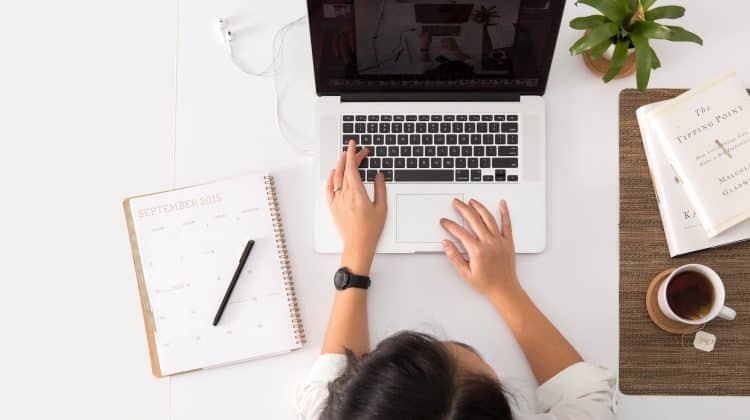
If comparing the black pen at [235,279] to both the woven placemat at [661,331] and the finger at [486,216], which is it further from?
the woven placemat at [661,331]

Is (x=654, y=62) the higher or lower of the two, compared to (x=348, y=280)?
higher

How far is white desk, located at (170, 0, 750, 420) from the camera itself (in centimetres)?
87

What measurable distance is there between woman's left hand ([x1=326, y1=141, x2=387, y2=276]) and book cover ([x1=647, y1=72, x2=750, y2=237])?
0.42m

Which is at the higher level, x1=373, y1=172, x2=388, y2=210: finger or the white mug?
x1=373, y1=172, x2=388, y2=210: finger

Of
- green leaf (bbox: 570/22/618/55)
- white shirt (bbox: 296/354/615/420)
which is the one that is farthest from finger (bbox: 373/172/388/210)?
green leaf (bbox: 570/22/618/55)

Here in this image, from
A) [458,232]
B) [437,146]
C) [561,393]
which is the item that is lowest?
[561,393]

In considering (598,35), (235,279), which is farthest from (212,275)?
(598,35)

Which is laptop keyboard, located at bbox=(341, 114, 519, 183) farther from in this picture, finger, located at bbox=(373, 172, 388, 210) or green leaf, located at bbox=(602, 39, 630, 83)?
green leaf, located at bbox=(602, 39, 630, 83)

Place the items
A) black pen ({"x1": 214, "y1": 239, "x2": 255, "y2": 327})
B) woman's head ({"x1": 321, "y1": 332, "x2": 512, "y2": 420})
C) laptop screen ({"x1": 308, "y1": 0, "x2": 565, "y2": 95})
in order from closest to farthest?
woman's head ({"x1": 321, "y1": 332, "x2": 512, "y2": 420})
laptop screen ({"x1": 308, "y1": 0, "x2": 565, "y2": 95})
black pen ({"x1": 214, "y1": 239, "x2": 255, "y2": 327})

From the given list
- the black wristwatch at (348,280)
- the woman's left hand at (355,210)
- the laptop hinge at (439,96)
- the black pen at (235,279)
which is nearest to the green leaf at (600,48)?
the laptop hinge at (439,96)

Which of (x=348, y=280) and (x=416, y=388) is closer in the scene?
(x=416, y=388)

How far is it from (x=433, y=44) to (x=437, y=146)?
0.48ft

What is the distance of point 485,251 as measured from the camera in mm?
860

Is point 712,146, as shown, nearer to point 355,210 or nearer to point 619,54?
point 619,54
